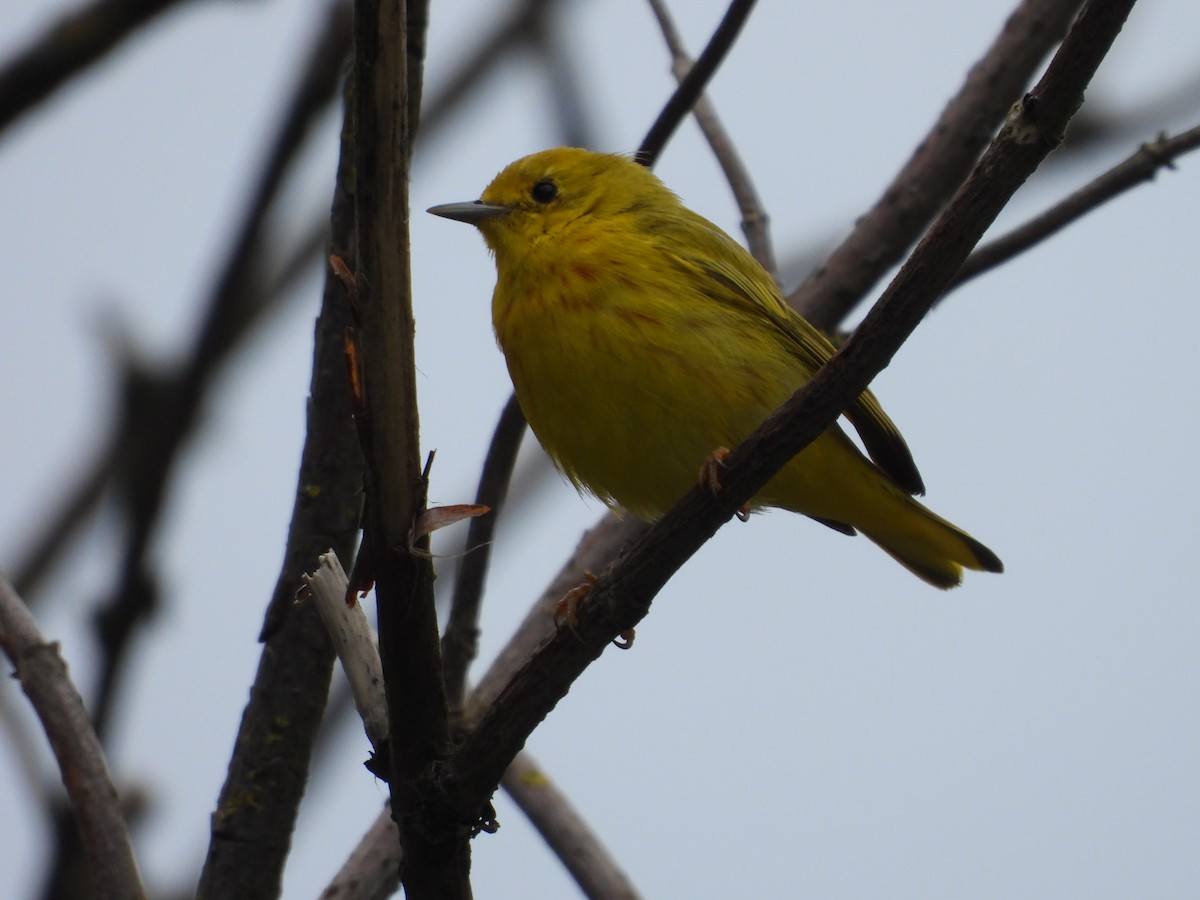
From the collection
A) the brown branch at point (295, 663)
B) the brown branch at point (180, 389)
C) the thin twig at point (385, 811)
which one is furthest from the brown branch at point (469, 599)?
the brown branch at point (180, 389)

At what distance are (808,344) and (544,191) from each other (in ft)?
3.37

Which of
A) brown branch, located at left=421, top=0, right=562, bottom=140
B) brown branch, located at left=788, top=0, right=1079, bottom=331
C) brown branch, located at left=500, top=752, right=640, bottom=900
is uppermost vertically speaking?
brown branch, located at left=421, top=0, right=562, bottom=140

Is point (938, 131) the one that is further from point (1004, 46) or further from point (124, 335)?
point (124, 335)

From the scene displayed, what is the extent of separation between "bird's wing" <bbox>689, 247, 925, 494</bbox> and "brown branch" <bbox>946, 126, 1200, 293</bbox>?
1.37 feet

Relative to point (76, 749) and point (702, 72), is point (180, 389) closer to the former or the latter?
point (76, 749)

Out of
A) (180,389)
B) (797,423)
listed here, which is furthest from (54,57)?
(797,423)

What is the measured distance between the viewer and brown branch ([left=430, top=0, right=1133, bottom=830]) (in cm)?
218

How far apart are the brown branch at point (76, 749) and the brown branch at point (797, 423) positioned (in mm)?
784

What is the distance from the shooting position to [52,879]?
2.83 m

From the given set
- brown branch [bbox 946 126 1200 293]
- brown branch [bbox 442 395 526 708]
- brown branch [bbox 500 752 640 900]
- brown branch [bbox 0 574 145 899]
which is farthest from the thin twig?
brown branch [bbox 946 126 1200 293]

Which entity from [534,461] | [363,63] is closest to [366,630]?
[363,63]

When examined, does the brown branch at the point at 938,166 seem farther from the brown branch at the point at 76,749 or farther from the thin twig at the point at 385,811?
the brown branch at the point at 76,749

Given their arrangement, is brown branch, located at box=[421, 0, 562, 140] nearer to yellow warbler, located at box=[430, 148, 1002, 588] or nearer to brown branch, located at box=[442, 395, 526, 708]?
yellow warbler, located at box=[430, 148, 1002, 588]

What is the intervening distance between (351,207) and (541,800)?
164cm
